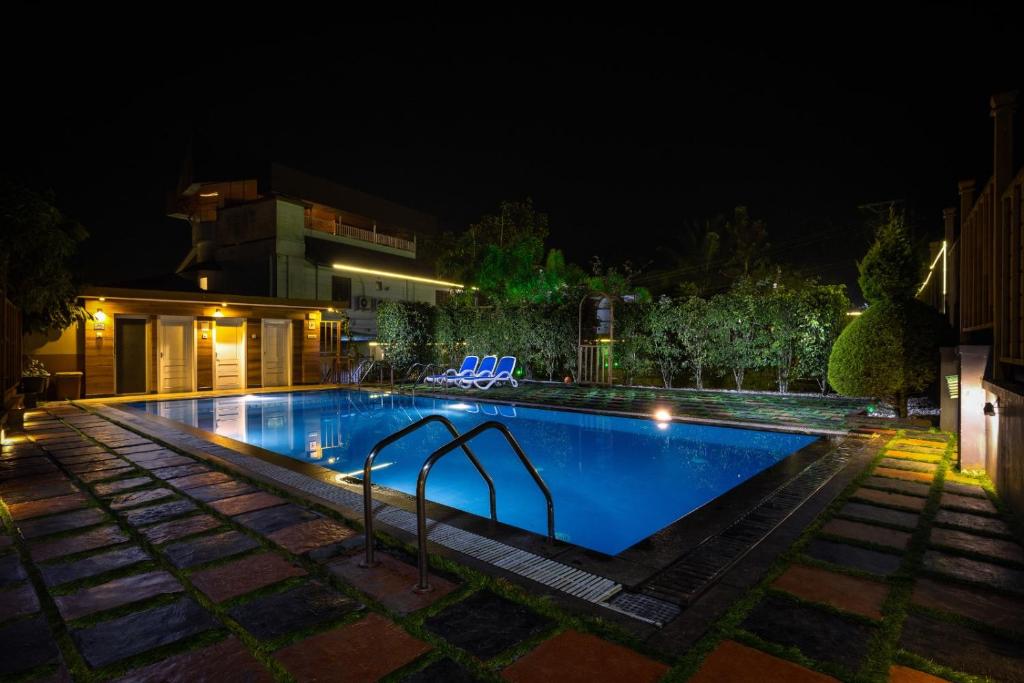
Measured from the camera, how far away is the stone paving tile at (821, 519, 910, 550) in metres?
3.18

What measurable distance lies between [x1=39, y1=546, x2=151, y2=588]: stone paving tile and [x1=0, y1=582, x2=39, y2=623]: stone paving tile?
93 mm

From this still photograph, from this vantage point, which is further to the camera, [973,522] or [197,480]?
[197,480]

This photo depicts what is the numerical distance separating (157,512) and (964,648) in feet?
15.9

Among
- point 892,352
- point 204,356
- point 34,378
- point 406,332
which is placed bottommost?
point 34,378

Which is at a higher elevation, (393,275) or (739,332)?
(393,275)

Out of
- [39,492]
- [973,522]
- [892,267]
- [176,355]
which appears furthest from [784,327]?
[176,355]

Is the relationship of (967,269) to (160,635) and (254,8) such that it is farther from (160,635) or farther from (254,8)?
(254,8)

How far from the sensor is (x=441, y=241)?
36094mm

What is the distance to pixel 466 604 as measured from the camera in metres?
2.51

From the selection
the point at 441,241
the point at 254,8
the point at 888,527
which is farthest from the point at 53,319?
the point at 441,241

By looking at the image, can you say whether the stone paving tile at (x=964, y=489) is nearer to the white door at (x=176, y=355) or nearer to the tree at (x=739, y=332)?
the tree at (x=739, y=332)

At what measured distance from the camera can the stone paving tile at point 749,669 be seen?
6.28 feet

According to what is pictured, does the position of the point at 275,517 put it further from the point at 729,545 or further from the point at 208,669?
the point at 729,545

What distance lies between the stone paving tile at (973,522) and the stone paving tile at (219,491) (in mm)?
5245
